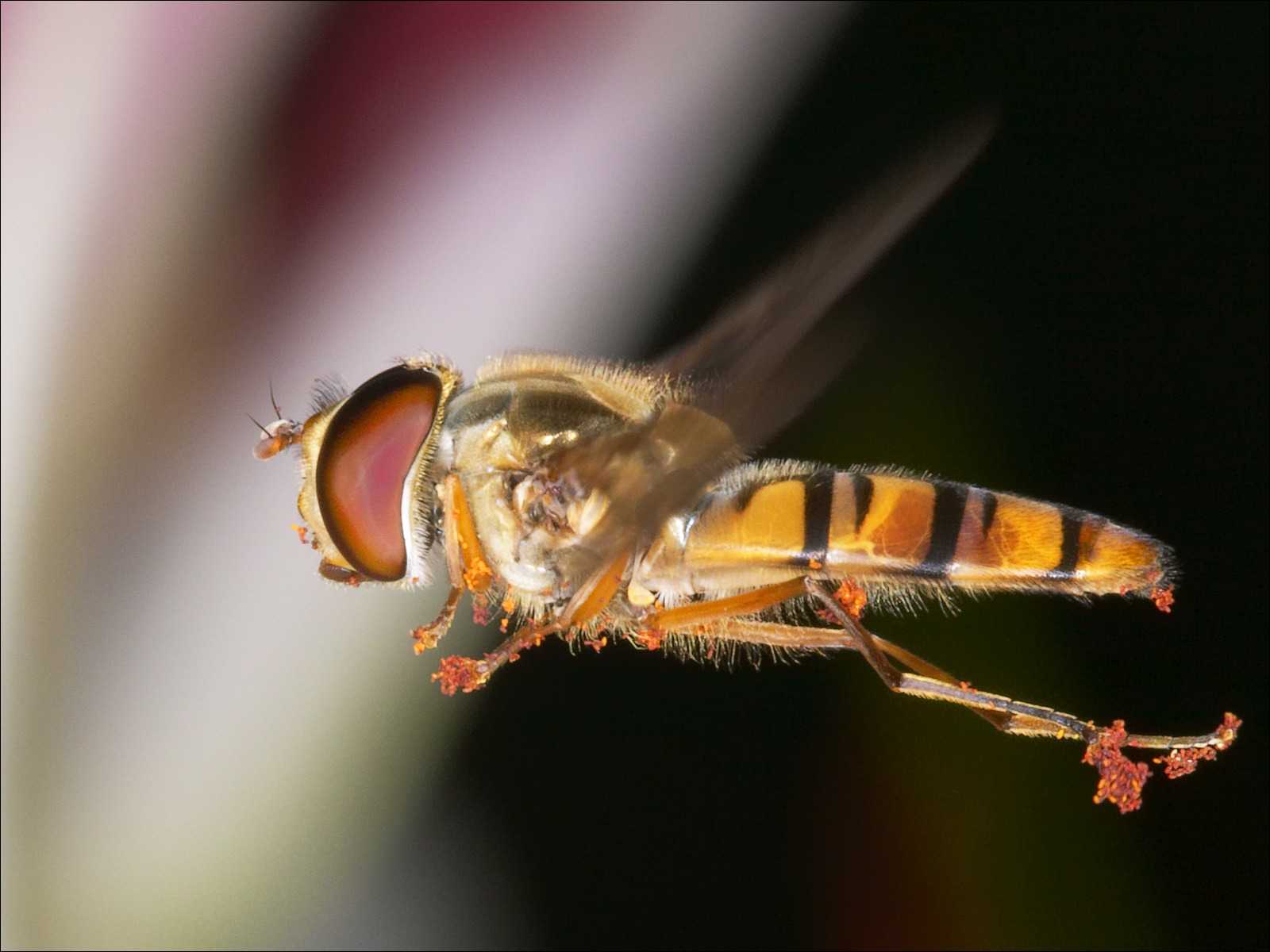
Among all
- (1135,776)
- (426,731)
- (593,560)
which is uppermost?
(426,731)

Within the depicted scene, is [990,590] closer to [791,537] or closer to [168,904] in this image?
[791,537]

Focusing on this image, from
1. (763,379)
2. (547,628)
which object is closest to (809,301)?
(763,379)

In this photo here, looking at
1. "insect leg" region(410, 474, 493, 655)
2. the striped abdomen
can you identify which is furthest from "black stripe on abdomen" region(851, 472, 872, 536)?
"insect leg" region(410, 474, 493, 655)

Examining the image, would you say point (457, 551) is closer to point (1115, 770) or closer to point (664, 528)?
point (664, 528)

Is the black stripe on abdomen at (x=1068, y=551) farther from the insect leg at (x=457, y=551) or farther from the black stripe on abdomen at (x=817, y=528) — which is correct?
the insect leg at (x=457, y=551)

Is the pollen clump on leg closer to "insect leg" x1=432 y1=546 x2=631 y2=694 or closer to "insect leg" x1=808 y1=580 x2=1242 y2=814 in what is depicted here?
"insect leg" x1=808 y1=580 x2=1242 y2=814

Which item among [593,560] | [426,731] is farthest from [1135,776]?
[426,731]
